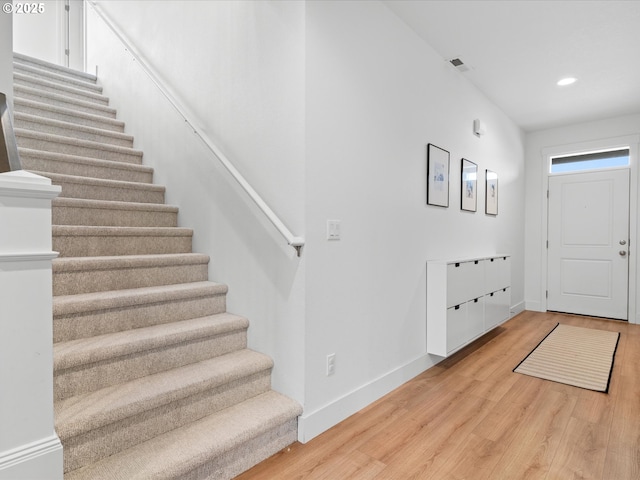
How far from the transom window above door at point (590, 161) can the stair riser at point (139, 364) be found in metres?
5.32

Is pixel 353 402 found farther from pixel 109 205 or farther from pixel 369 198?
pixel 109 205

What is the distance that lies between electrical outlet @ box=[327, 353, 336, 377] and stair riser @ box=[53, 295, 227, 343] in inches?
32.1

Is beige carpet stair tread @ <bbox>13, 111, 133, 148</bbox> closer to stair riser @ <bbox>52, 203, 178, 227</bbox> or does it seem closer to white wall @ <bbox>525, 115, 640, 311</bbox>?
stair riser @ <bbox>52, 203, 178, 227</bbox>

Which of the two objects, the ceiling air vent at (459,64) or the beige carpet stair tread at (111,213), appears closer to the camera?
the beige carpet stair tread at (111,213)

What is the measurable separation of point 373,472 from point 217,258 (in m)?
1.62

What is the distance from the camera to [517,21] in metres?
2.72

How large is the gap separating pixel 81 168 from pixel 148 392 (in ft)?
6.75

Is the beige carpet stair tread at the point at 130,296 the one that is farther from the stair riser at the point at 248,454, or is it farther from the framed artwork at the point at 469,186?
the framed artwork at the point at 469,186

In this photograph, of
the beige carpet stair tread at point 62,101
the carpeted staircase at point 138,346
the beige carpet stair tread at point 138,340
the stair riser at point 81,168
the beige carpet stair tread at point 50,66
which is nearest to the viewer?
the carpeted staircase at point 138,346

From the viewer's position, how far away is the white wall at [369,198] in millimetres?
2033

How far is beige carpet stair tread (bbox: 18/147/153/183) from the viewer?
2.56m

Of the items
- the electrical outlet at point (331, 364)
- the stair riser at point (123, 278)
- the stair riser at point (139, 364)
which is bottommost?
the electrical outlet at point (331, 364)

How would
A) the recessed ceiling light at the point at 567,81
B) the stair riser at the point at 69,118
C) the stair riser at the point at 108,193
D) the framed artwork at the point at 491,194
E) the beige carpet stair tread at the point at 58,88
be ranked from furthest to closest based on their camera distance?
the framed artwork at the point at 491,194, the recessed ceiling light at the point at 567,81, the beige carpet stair tread at the point at 58,88, the stair riser at the point at 69,118, the stair riser at the point at 108,193

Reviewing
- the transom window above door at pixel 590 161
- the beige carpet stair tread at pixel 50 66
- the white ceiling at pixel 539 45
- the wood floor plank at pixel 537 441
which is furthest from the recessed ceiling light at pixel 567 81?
the beige carpet stair tread at pixel 50 66
